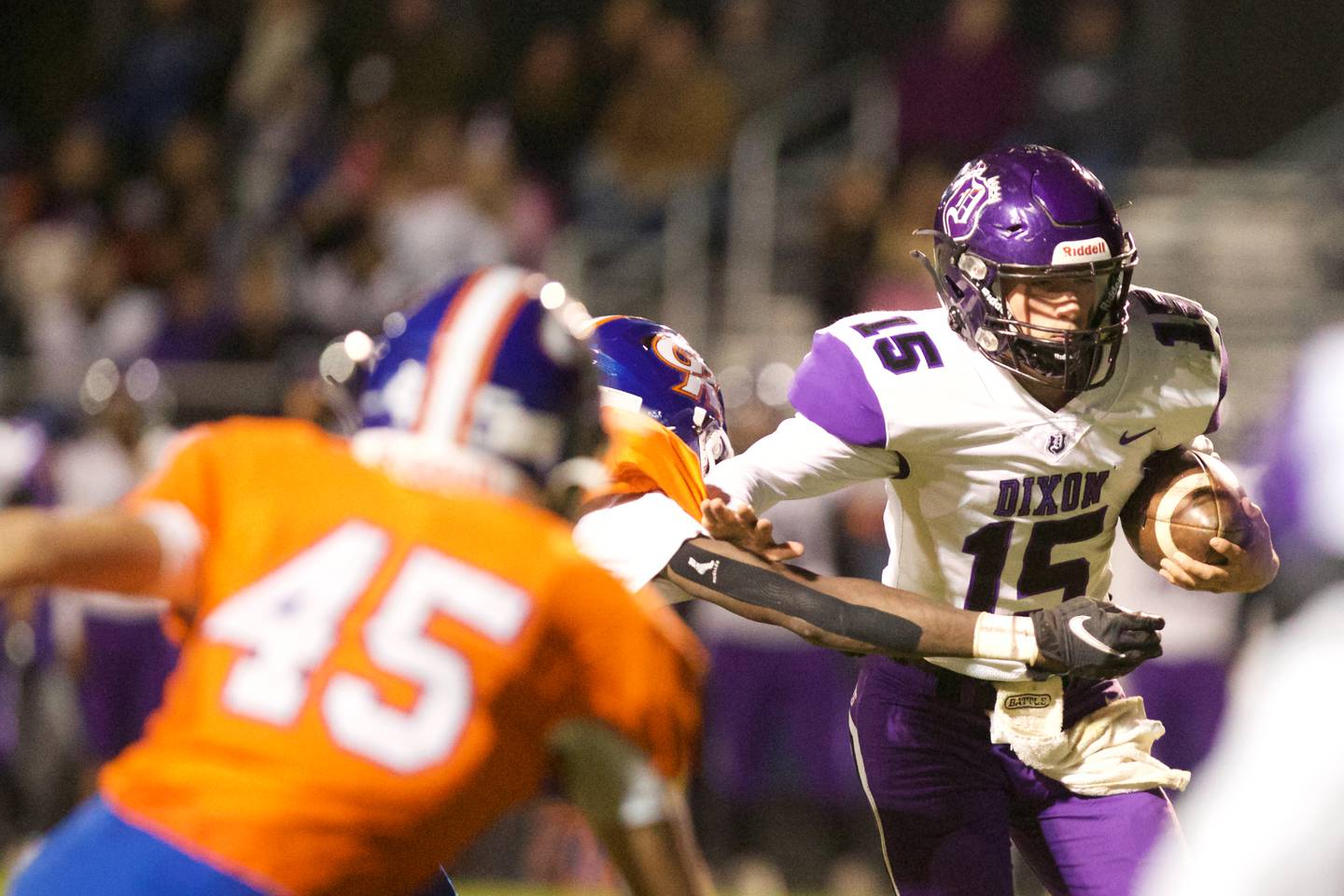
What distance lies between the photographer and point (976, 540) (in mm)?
3162

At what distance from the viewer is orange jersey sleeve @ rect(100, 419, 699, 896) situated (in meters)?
1.92

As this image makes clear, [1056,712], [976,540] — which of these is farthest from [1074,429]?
[1056,712]

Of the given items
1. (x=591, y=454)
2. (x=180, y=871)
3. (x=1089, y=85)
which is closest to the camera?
(x=180, y=871)

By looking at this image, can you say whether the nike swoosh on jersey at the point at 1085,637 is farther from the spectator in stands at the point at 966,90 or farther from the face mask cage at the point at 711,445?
the spectator in stands at the point at 966,90

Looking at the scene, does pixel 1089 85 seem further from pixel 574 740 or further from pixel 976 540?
pixel 574 740

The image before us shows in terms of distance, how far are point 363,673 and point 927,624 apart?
118cm

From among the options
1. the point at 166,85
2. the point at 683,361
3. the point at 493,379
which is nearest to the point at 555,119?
the point at 166,85

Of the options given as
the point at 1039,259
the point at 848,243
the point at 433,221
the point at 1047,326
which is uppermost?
the point at 1039,259

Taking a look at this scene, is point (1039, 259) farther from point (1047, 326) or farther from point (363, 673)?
point (363, 673)

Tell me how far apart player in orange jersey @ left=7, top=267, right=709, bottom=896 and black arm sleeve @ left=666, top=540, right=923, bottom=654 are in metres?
0.78

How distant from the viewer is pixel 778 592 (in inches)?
113

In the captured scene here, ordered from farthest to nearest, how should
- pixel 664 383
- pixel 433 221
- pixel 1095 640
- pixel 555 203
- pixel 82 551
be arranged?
1. pixel 555 203
2. pixel 433 221
3. pixel 664 383
4. pixel 1095 640
5. pixel 82 551

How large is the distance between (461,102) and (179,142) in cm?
156

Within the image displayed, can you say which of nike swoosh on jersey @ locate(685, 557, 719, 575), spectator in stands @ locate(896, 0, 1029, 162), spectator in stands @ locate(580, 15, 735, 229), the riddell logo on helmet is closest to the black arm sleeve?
nike swoosh on jersey @ locate(685, 557, 719, 575)
